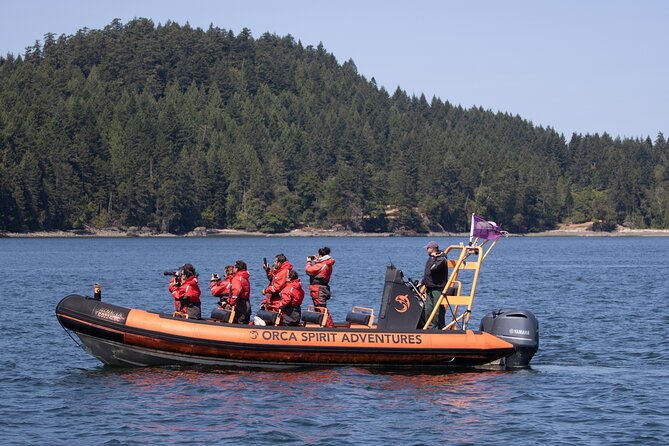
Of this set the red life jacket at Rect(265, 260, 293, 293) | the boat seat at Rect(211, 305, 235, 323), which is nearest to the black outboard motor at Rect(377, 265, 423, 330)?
the red life jacket at Rect(265, 260, 293, 293)

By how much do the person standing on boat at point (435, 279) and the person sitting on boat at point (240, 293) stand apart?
3.33 metres

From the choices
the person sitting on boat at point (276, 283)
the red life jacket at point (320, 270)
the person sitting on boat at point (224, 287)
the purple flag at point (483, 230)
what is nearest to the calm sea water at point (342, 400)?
the person sitting on boat at point (276, 283)

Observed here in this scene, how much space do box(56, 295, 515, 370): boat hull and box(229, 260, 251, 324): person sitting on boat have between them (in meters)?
0.75

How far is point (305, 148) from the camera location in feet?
598

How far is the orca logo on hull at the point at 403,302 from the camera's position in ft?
67.4

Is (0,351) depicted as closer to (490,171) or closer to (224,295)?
(224,295)

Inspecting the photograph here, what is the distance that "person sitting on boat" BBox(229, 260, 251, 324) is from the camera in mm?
20766

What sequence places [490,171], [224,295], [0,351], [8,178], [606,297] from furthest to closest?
[490,171] < [8,178] < [606,297] < [0,351] < [224,295]

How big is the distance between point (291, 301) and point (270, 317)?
49cm

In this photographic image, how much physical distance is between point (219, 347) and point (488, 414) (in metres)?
5.17

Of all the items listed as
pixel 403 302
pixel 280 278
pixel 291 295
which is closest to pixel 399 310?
pixel 403 302

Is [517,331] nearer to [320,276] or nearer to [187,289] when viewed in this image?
[320,276]

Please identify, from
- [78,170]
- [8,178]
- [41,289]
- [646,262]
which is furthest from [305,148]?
[41,289]

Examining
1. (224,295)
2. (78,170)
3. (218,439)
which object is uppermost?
(78,170)
